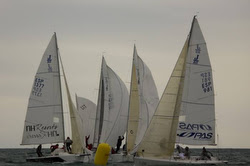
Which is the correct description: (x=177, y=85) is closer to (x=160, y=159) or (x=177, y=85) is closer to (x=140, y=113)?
(x=160, y=159)

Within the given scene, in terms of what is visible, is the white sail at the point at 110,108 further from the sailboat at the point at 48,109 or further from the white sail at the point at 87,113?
the sailboat at the point at 48,109

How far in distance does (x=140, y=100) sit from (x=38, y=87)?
8.08 meters

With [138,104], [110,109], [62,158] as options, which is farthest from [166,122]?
[110,109]

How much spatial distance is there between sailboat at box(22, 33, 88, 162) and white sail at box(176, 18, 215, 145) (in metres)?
9.01

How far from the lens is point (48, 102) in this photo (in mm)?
44281

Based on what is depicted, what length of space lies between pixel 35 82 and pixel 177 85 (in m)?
10.2

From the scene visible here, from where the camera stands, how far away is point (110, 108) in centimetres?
5069

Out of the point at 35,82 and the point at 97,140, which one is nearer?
the point at 35,82

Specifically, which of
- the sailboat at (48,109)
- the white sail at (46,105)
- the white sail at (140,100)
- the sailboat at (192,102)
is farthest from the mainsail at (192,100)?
the white sail at (46,105)

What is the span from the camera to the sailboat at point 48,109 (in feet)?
144

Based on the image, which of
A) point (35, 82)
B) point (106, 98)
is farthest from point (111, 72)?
point (35, 82)

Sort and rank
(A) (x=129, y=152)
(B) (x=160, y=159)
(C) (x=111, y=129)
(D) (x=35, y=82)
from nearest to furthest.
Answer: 1. (B) (x=160, y=159)
2. (D) (x=35, y=82)
3. (A) (x=129, y=152)
4. (C) (x=111, y=129)

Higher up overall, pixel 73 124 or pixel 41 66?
pixel 41 66

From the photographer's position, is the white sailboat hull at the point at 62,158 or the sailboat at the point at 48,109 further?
the sailboat at the point at 48,109
